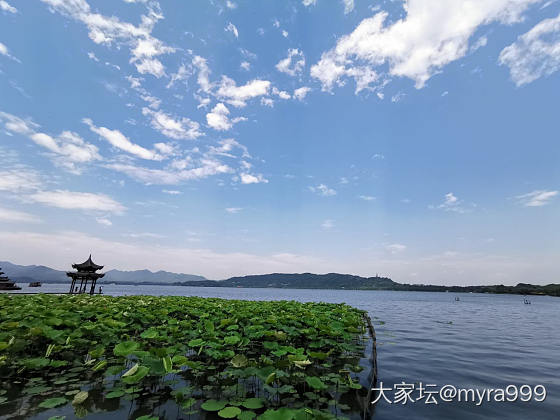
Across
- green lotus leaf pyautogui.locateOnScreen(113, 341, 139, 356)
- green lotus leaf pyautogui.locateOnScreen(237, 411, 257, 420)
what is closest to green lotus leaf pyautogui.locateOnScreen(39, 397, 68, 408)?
green lotus leaf pyautogui.locateOnScreen(113, 341, 139, 356)

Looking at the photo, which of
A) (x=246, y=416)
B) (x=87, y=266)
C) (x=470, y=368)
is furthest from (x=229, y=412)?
(x=87, y=266)

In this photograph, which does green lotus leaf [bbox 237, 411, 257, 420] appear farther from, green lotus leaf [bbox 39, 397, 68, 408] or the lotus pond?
green lotus leaf [bbox 39, 397, 68, 408]

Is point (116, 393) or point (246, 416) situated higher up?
point (246, 416)

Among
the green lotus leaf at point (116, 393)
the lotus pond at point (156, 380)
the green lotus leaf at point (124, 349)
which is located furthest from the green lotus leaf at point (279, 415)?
the green lotus leaf at point (116, 393)

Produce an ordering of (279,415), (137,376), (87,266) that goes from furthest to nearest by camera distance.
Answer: (87,266) < (137,376) < (279,415)

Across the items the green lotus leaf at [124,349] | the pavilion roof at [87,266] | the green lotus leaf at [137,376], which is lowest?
the green lotus leaf at [137,376]

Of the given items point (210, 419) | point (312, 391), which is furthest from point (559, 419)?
point (210, 419)

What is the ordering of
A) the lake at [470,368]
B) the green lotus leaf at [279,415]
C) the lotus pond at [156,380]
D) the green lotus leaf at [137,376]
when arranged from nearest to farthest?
the green lotus leaf at [279,415] → the green lotus leaf at [137,376] → the lotus pond at [156,380] → the lake at [470,368]

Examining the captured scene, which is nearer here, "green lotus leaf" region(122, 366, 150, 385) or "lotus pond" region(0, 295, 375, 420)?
"green lotus leaf" region(122, 366, 150, 385)

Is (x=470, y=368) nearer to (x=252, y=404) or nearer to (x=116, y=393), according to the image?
(x=252, y=404)

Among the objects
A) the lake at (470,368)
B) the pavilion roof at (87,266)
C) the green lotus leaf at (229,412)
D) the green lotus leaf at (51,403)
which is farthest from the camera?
the pavilion roof at (87,266)

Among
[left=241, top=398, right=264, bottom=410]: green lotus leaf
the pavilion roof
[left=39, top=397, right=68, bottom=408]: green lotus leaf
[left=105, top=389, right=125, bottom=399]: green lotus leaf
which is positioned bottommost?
[left=105, top=389, right=125, bottom=399]: green lotus leaf

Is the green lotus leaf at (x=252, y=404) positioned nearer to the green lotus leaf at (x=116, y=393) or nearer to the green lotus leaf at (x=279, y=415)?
the green lotus leaf at (x=279, y=415)

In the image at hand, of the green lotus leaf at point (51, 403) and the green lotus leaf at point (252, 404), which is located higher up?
the green lotus leaf at point (252, 404)
